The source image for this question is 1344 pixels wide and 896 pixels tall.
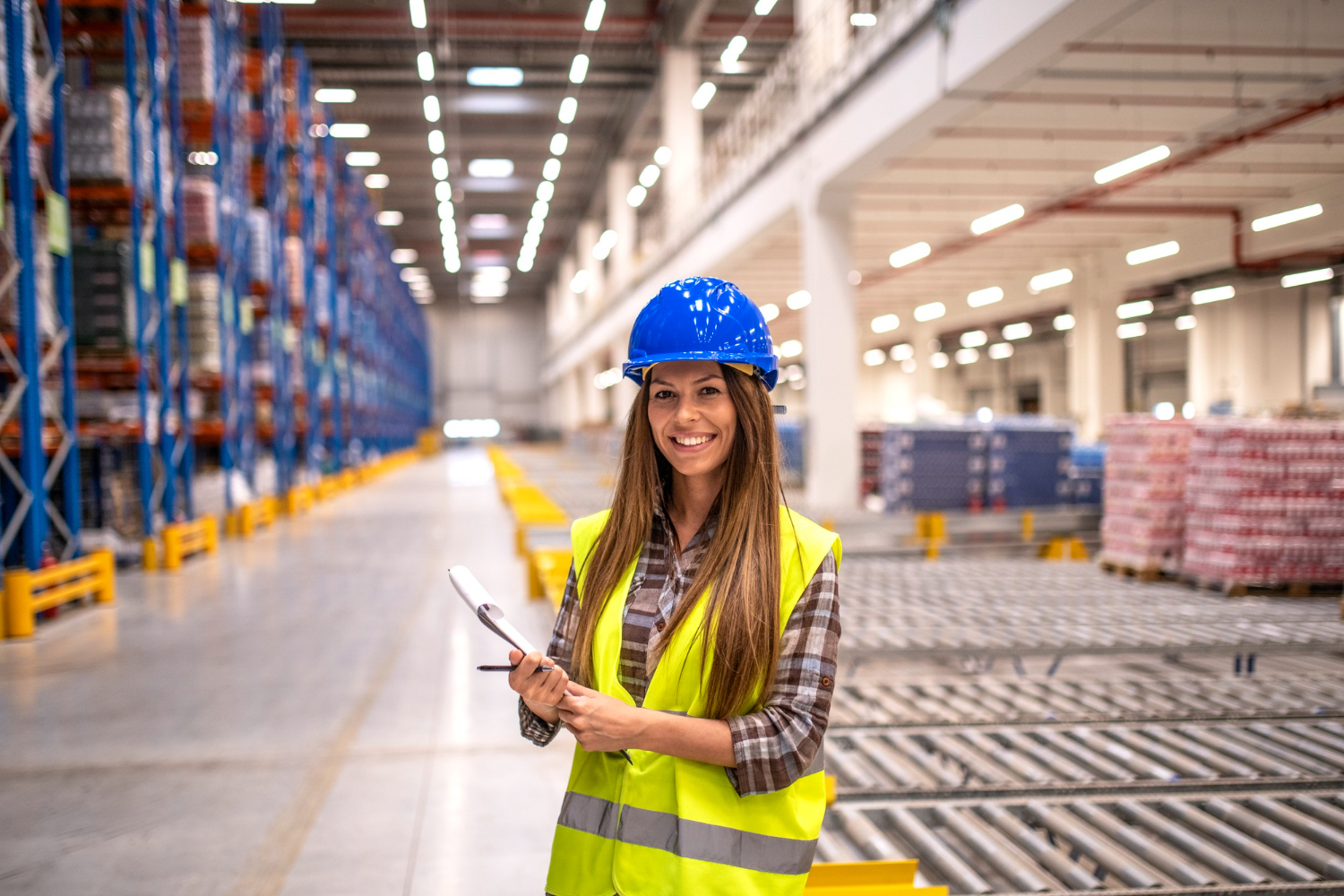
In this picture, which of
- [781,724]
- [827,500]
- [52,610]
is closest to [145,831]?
[781,724]

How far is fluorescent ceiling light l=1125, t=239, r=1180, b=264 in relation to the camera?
1584 cm

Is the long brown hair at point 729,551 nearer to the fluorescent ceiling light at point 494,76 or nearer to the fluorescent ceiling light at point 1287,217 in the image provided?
the fluorescent ceiling light at point 1287,217

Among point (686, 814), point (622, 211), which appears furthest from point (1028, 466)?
point (622, 211)

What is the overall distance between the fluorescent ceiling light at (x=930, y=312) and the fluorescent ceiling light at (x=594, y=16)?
A: 1421 centimetres

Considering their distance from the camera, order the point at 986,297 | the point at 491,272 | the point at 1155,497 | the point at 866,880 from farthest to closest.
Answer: the point at 491,272
the point at 986,297
the point at 1155,497
the point at 866,880

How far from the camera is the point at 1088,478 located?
502 inches

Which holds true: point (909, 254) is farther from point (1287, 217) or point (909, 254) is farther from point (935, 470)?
point (1287, 217)

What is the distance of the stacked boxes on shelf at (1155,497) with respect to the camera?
25.9ft

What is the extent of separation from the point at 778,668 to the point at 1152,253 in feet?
61.5

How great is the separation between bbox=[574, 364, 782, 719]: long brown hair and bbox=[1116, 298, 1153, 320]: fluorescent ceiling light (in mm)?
23078

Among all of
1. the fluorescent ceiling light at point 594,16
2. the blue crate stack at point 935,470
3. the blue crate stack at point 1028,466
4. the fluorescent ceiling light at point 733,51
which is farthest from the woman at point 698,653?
the fluorescent ceiling light at point 733,51

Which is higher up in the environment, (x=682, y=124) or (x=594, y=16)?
(x=594, y=16)

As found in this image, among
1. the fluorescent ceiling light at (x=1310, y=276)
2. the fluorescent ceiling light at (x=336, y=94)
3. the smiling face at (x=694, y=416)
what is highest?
the fluorescent ceiling light at (x=336, y=94)

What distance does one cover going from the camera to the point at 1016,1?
7.40 metres
